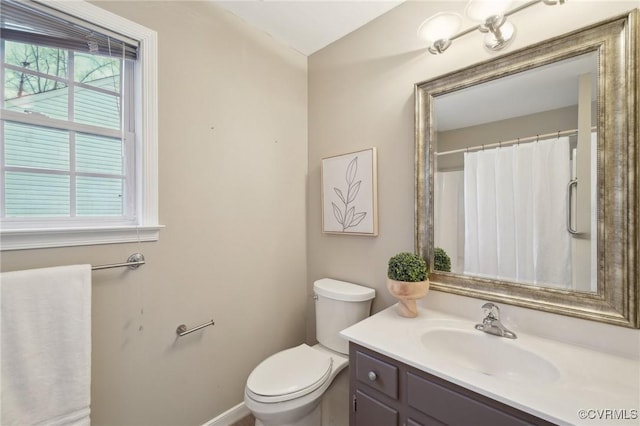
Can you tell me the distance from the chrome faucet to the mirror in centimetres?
8

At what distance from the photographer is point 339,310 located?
1.59 m

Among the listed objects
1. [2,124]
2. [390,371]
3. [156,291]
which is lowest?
[390,371]

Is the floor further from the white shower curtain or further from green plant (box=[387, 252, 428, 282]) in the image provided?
the white shower curtain

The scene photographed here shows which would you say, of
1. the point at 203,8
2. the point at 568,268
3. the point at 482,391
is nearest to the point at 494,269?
the point at 568,268

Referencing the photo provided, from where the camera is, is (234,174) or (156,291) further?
(234,174)

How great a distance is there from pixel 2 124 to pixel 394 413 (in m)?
1.85

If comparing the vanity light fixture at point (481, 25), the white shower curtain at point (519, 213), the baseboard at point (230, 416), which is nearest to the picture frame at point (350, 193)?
the white shower curtain at point (519, 213)

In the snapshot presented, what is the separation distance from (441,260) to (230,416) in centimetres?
154

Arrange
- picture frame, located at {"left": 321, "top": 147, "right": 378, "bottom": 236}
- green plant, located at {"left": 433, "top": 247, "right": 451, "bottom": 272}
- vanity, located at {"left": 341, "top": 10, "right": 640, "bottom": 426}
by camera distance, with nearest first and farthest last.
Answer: vanity, located at {"left": 341, "top": 10, "right": 640, "bottom": 426}
green plant, located at {"left": 433, "top": 247, "right": 451, "bottom": 272}
picture frame, located at {"left": 321, "top": 147, "right": 378, "bottom": 236}

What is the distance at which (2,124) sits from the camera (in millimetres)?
1025

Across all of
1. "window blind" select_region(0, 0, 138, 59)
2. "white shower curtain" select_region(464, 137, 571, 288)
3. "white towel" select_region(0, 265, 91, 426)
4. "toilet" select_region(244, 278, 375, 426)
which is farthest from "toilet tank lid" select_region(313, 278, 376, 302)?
"window blind" select_region(0, 0, 138, 59)

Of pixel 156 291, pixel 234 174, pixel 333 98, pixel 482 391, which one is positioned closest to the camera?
pixel 482 391

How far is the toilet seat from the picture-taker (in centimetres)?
121

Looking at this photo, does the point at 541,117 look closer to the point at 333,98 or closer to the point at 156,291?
the point at 333,98
